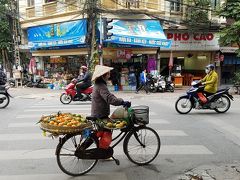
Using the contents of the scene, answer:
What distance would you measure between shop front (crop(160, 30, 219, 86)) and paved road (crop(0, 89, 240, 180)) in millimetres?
11947

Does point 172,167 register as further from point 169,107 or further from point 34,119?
point 169,107

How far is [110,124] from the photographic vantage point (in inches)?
215

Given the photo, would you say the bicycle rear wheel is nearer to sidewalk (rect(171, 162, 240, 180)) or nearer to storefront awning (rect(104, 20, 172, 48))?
sidewalk (rect(171, 162, 240, 180))

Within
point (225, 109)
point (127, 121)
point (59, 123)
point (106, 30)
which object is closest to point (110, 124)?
point (127, 121)

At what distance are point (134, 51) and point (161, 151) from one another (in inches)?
594

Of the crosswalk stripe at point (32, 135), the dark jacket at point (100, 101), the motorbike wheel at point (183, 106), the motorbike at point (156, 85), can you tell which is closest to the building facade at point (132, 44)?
the motorbike at point (156, 85)

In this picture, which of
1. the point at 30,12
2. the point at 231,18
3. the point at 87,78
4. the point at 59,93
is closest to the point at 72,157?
the point at 87,78

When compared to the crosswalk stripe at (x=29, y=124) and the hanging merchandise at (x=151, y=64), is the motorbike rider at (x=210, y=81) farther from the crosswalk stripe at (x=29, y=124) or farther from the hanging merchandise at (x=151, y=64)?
the hanging merchandise at (x=151, y=64)

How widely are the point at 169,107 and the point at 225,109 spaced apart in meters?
2.13

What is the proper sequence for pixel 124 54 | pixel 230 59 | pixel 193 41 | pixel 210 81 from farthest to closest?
pixel 230 59 < pixel 193 41 < pixel 124 54 < pixel 210 81

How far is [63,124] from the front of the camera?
5070mm

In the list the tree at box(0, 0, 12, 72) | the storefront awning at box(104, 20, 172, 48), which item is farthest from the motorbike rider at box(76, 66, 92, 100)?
the tree at box(0, 0, 12, 72)

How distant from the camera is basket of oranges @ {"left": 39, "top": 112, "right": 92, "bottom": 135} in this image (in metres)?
4.98

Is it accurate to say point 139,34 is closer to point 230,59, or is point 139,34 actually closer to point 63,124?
point 230,59
